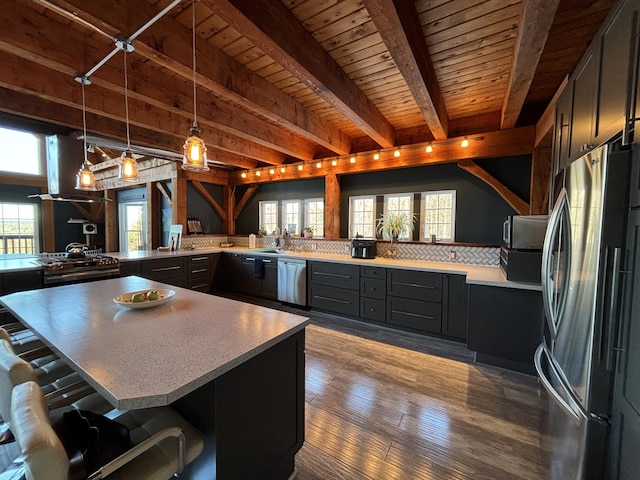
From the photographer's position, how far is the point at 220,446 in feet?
3.39

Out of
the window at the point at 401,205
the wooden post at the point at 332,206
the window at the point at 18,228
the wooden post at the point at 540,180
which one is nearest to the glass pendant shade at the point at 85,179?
the wooden post at the point at 332,206

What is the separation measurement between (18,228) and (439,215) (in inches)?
386

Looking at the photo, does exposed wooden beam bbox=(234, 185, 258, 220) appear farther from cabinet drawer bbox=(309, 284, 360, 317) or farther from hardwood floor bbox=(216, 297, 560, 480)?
hardwood floor bbox=(216, 297, 560, 480)

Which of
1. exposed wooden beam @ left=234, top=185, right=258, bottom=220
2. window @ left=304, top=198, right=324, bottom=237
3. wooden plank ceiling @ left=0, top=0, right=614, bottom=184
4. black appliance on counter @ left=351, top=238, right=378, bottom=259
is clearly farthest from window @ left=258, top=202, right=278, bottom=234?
wooden plank ceiling @ left=0, top=0, right=614, bottom=184

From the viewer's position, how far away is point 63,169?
3100 mm

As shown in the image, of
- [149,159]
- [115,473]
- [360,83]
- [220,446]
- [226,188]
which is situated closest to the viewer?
[115,473]

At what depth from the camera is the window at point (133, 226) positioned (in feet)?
20.6

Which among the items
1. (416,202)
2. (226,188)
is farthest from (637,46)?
(226,188)

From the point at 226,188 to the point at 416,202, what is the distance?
4081 millimetres

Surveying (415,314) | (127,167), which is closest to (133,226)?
(127,167)

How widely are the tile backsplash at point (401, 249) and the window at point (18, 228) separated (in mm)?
5205

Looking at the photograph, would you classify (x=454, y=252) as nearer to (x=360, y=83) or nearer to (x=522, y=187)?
(x=522, y=187)

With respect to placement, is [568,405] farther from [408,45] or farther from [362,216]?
[362,216]

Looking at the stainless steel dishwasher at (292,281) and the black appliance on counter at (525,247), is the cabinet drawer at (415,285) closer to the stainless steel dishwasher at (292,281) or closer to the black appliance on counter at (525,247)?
the black appliance on counter at (525,247)
